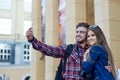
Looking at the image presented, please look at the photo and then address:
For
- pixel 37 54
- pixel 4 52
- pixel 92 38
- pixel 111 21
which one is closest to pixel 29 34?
pixel 92 38

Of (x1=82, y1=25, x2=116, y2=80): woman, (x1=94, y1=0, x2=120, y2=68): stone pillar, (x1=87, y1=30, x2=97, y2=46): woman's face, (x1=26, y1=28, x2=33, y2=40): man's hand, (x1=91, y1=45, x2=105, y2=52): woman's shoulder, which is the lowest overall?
(x1=82, y1=25, x2=116, y2=80): woman

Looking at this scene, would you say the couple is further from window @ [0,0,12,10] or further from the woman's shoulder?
window @ [0,0,12,10]

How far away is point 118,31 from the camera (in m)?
7.75

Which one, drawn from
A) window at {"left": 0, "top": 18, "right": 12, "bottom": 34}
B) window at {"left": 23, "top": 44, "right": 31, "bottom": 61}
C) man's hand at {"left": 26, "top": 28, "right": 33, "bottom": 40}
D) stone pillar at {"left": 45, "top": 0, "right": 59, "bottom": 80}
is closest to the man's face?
man's hand at {"left": 26, "top": 28, "right": 33, "bottom": 40}

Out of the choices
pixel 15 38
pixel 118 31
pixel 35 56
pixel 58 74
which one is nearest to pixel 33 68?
pixel 35 56

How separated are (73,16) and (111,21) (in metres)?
2.54

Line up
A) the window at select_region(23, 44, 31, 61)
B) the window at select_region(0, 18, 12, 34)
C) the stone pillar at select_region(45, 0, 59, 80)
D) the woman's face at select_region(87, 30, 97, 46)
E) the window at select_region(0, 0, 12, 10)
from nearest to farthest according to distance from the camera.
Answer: the woman's face at select_region(87, 30, 97, 46), the stone pillar at select_region(45, 0, 59, 80), the window at select_region(0, 18, 12, 34), the window at select_region(23, 44, 31, 61), the window at select_region(0, 0, 12, 10)

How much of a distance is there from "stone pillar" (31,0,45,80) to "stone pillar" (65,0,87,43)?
4495mm

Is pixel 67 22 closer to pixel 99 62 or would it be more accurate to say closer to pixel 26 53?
pixel 99 62

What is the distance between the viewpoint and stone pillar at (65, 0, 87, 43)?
10125 mm

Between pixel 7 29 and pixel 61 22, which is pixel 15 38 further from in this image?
pixel 61 22

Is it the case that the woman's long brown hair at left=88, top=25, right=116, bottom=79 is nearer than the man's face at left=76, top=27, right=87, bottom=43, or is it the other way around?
the woman's long brown hair at left=88, top=25, right=116, bottom=79

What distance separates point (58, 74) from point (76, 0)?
667 centimetres

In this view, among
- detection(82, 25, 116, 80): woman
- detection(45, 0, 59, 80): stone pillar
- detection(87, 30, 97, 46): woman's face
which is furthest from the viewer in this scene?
detection(45, 0, 59, 80): stone pillar
